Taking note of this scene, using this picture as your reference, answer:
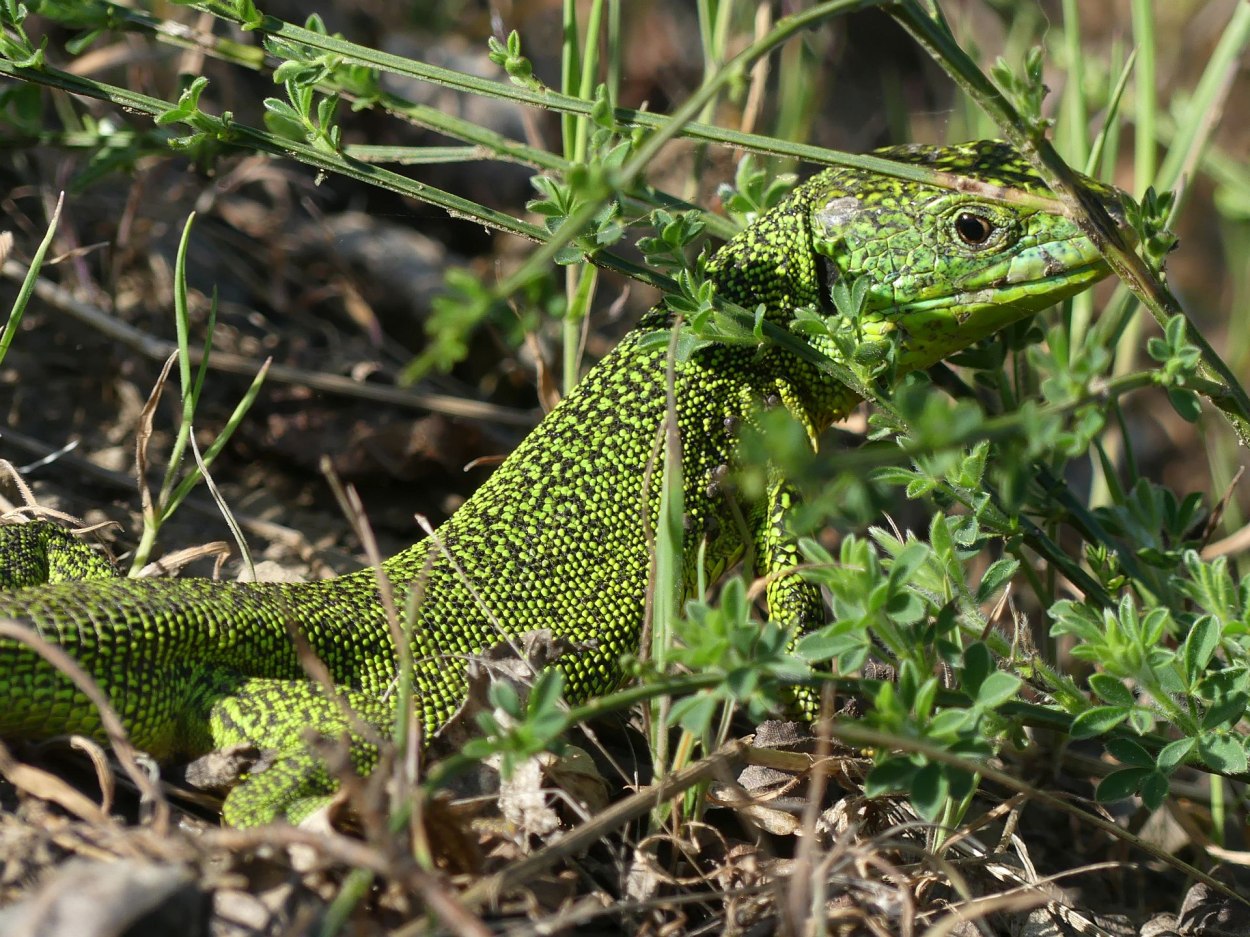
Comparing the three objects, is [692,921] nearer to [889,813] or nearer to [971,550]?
[889,813]

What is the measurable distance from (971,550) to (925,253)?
93 centimetres

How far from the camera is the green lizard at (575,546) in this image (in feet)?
9.07

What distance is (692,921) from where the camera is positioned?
272 centimetres

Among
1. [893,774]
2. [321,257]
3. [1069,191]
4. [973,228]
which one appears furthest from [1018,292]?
[321,257]

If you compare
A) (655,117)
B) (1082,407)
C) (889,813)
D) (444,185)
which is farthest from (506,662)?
(444,185)

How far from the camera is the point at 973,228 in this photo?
3.36 m

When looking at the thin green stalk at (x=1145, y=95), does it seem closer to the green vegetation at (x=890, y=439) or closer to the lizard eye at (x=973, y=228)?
the green vegetation at (x=890, y=439)

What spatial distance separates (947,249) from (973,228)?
Answer: 89mm

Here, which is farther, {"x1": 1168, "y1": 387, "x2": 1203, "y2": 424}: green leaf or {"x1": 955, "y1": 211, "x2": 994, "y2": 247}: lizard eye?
{"x1": 955, "y1": 211, "x2": 994, "y2": 247}: lizard eye

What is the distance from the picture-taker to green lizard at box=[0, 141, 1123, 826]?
2.76 meters

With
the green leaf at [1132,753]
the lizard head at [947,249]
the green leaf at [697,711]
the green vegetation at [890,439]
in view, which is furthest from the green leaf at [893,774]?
the lizard head at [947,249]

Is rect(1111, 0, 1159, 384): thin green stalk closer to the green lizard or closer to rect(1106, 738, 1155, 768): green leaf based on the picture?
the green lizard

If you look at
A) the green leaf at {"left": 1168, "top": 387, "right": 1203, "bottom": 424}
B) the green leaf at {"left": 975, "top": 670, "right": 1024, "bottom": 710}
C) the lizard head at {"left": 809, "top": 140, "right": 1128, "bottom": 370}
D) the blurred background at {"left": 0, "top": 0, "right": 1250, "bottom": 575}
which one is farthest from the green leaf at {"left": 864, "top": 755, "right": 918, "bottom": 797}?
the blurred background at {"left": 0, "top": 0, "right": 1250, "bottom": 575}

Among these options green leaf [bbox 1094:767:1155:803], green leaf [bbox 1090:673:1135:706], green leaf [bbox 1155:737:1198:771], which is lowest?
green leaf [bbox 1094:767:1155:803]
